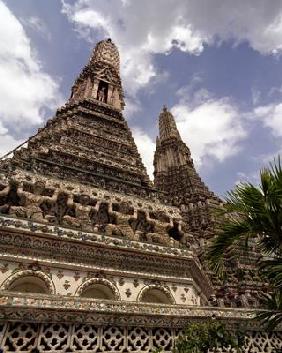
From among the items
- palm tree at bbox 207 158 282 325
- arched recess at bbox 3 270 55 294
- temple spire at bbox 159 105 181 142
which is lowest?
palm tree at bbox 207 158 282 325

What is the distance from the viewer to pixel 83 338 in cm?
586

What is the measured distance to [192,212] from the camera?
29.2m

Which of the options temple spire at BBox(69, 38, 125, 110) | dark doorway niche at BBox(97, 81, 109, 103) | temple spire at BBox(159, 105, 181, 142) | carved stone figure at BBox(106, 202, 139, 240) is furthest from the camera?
temple spire at BBox(159, 105, 181, 142)

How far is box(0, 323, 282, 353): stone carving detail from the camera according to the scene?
5.41 m

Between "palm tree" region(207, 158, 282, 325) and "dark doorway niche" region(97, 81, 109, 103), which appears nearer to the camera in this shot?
→ "palm tree" region(207, 158, 282, 325)

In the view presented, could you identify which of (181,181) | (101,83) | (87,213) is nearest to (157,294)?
(87,213)

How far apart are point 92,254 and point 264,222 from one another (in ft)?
23.8

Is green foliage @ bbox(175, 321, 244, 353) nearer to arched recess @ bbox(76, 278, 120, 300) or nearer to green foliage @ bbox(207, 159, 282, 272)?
green foliage @ bbox(207, 159, 282, 272)

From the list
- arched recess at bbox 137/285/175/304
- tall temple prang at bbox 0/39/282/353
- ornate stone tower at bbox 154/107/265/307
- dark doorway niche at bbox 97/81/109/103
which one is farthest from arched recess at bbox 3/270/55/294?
dark doorway niche at bbox 97/81/109/103

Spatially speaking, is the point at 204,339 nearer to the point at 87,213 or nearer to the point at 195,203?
the point at 87,213

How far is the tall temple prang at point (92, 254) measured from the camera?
19.4 ft

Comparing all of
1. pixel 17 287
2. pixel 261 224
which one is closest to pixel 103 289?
pixel 17 287

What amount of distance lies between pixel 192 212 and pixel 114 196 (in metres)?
15.9

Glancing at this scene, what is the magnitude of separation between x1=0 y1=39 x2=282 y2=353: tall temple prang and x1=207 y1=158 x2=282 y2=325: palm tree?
232 centimetres
